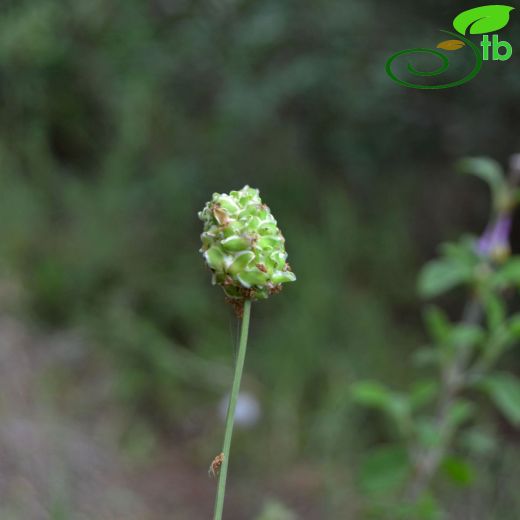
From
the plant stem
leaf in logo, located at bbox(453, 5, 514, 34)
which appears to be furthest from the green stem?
leaf in logo, located at bbox(453, 5, 514, 34)

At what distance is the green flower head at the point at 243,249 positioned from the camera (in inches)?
19.0

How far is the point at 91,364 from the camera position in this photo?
107 inches

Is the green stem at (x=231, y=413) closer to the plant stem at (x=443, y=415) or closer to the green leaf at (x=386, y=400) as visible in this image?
the green leaf at (x=386, y=400)

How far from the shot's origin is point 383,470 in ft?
4.71

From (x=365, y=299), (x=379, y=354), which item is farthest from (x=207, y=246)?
(x=365, y=299)

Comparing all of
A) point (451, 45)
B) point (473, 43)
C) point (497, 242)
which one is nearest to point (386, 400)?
point (497, 242)

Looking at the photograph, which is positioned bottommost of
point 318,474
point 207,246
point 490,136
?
point 207,246

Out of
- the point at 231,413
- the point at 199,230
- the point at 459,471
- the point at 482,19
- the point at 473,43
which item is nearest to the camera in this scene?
the point at 231,413

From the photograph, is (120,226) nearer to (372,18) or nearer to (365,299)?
(365,299)

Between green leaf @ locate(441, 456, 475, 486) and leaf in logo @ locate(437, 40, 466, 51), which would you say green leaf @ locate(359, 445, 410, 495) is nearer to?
green leaf @ locate(441, 456, 475, 486)

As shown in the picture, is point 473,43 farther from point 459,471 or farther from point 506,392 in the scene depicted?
point 459,471

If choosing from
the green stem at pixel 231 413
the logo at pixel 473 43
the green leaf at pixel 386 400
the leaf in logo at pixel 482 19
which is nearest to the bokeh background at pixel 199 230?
the logo at pixel 473 43

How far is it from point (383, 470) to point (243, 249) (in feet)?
3.49

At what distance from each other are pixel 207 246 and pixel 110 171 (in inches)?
118
